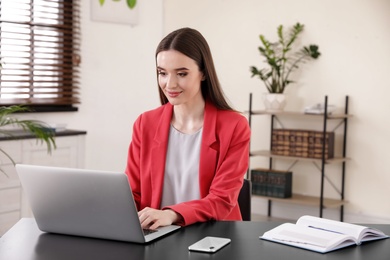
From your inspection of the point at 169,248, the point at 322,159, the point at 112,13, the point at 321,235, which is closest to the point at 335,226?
the point at 321,235

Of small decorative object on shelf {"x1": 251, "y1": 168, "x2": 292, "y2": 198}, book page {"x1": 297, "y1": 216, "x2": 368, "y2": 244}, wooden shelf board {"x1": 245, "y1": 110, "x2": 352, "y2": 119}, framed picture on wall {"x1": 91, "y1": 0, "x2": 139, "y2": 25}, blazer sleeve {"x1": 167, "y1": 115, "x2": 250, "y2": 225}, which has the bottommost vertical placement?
small decorative object on shelf {"x1": 251, "y1": 168, "x2": 292, "y2": 198}

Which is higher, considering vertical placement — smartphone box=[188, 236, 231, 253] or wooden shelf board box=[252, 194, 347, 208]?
smartphone box=[188, 236, 231, 253]

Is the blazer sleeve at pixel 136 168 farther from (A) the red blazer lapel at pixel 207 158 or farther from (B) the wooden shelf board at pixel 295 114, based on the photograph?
(B) the wooden shelf board at pixel 295 114

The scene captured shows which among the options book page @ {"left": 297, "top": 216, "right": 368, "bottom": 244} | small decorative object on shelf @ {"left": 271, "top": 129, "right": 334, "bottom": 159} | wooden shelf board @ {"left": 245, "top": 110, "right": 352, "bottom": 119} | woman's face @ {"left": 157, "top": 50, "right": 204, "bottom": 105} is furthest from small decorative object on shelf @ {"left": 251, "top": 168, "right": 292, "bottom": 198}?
book page @ {"left": 297, "top": 216, "right": 368, "bottom": 244}

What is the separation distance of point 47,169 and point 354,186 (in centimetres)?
380

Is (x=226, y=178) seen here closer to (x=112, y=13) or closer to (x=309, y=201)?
(x=309, y=201)

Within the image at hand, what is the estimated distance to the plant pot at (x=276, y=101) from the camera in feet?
17.0

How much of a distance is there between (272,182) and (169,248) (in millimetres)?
3669

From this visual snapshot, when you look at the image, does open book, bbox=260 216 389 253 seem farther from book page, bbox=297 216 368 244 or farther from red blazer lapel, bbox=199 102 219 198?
red blazer lapel, bbox=199 102 219 198

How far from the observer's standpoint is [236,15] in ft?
18.5

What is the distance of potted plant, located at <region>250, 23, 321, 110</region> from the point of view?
5.20m

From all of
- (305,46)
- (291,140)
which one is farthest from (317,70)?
(291,140)

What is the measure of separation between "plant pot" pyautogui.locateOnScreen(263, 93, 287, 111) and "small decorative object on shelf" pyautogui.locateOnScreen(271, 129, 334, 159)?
0.62 ft

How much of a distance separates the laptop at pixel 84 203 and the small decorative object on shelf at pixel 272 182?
11.2ft
